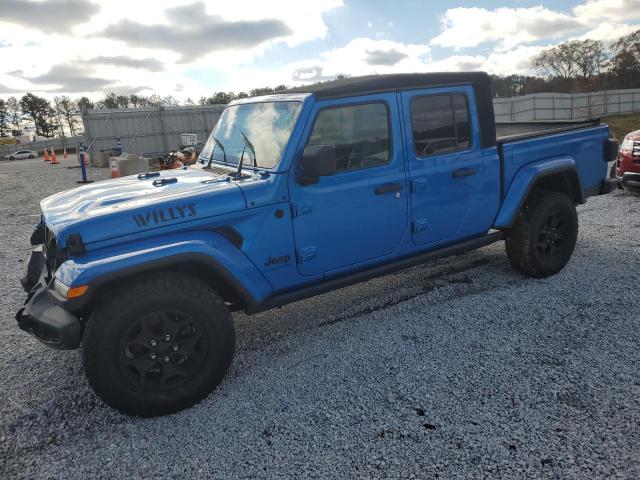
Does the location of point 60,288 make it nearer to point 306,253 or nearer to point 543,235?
point 306,253

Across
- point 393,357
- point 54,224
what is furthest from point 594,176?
point 54,224

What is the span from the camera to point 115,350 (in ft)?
8.83

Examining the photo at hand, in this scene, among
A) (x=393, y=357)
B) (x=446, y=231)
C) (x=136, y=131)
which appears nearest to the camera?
(x=393, y=357)

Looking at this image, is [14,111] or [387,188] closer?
[387,188]

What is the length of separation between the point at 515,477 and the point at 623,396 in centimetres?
103

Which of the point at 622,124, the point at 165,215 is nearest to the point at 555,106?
the point at 622,124

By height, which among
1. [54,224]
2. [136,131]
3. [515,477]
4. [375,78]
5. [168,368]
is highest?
[136,131]

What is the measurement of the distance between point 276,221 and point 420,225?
1296 mm

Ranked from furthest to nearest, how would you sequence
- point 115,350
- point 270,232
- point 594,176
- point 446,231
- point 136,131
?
point 136,131, point 594,176, point 446,231, point 270,232, point 115,350

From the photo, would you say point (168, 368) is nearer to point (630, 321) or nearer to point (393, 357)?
point (393, 357)

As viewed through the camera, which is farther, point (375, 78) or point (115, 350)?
point (375, 78)

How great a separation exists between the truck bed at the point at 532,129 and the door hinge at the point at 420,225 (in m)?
1.13

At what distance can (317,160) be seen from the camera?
3037 millimetres

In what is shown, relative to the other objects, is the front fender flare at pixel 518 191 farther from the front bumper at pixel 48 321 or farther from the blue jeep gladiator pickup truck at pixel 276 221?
the front bumper at pixel 48 321
